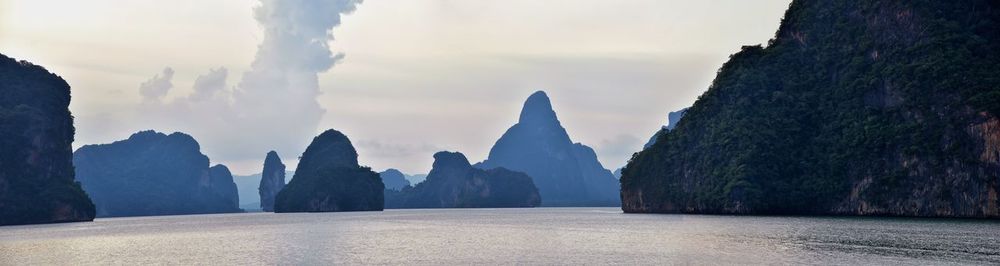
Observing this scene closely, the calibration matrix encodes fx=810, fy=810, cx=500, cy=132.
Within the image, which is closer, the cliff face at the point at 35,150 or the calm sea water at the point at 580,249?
the calm sea water at the point at 580,249

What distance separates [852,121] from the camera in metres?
144

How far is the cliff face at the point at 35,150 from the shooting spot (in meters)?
162

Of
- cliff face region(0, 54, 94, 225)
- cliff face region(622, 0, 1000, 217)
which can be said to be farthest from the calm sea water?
cliff face region(0, 54, 94, 225)

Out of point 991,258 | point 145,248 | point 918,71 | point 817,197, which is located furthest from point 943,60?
point 145,248

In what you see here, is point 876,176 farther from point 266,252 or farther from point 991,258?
point 266,252

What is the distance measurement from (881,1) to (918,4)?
9135mm

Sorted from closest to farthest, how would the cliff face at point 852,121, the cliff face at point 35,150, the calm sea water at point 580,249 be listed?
the calm sea water at point 580,249 < the cliff face at point 852,121 < the cliff face at point 35,150

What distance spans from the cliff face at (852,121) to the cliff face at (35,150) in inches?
5174

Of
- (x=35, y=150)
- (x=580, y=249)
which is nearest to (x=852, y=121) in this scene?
(x=580, y=249)

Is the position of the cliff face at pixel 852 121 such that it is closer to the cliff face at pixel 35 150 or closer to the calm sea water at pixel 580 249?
the calm sea water at pixel 580 249

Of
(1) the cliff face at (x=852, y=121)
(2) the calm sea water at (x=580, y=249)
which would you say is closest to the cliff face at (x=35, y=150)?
(2) the calm sea water at (x=580, y=249)

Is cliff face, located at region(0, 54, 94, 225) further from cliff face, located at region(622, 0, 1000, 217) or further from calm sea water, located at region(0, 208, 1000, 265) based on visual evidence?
cliff face, located at region(622, 0, 1000, 217)

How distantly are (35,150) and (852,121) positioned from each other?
163 metres

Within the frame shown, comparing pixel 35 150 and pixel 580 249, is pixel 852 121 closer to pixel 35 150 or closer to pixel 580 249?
pixel 580 249
